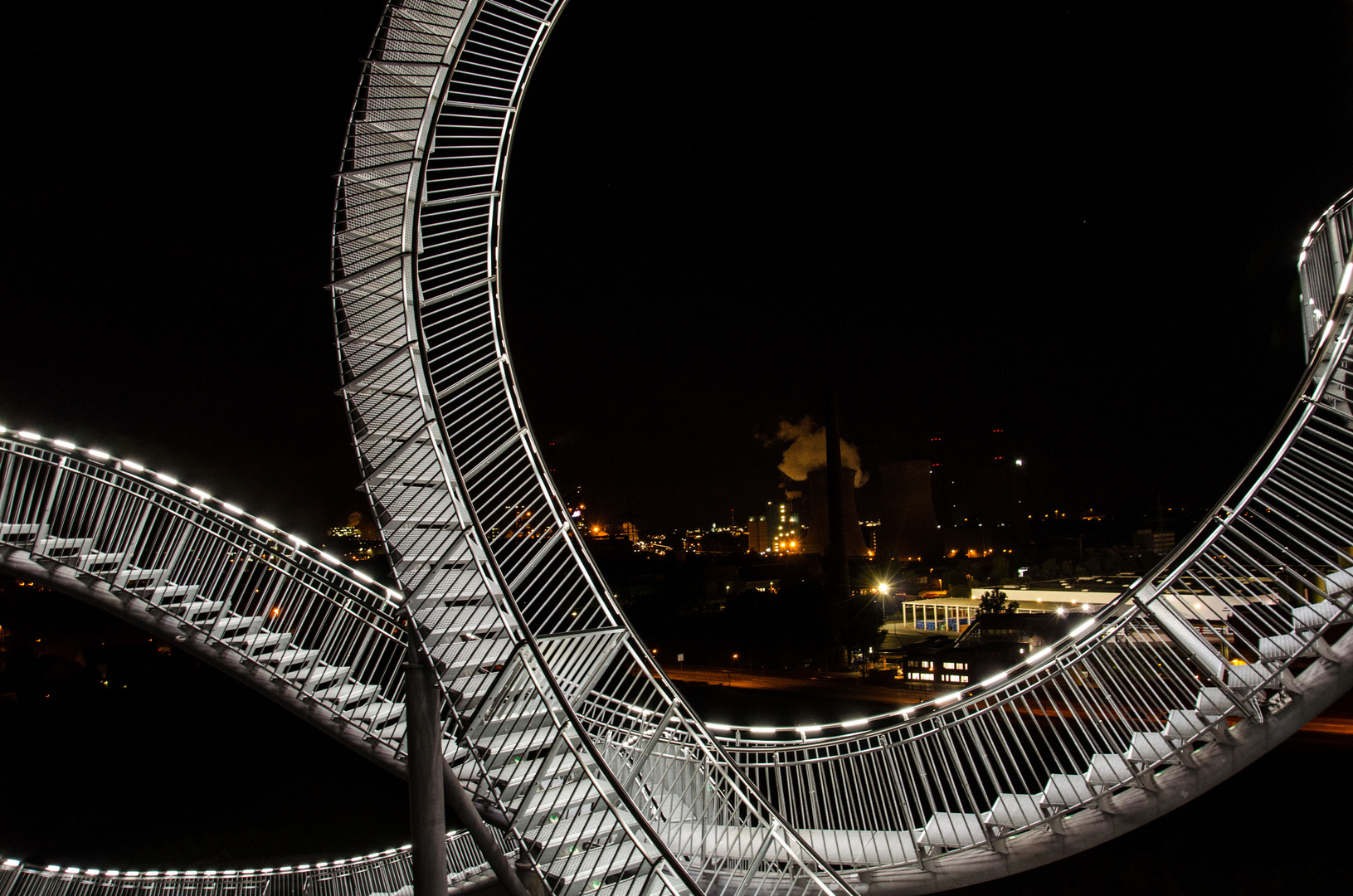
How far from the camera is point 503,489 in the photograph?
778 centimetres

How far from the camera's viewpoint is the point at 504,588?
6164 mm

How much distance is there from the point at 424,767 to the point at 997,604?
1427 inches

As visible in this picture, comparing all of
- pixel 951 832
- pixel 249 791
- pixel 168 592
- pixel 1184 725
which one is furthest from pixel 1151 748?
pixel 249 791

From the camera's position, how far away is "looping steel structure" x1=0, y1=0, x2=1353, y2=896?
629cm

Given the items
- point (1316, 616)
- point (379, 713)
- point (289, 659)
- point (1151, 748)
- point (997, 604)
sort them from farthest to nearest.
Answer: point (997, 604)
point (379, 713)
point (289, 659)
point (1151, 748)
point (1316, 616)

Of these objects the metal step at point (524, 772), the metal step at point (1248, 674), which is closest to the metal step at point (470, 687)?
the metal step at point (524, 772)

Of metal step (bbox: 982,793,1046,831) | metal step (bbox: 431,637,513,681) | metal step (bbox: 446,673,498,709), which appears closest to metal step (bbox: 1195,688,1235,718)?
metal step (bbox: 982,793,1046,831)

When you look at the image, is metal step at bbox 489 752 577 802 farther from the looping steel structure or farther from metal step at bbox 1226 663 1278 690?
metal step at bbox 1226 663 1278 690

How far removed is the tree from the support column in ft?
112

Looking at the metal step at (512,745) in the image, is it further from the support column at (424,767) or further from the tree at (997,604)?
the tree at (997,604)

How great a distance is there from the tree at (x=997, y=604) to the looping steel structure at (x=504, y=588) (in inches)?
1213

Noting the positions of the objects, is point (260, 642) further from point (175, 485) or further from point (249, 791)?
point (249, 791)

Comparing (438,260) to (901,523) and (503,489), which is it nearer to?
(503,489)

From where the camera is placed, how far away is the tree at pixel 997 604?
3741cm
